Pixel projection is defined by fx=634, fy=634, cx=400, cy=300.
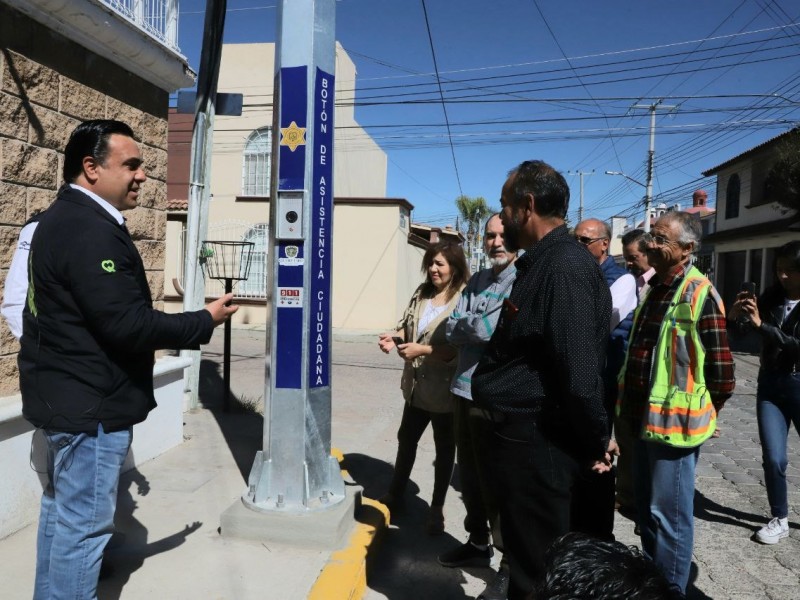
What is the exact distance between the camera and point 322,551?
3.31 meters

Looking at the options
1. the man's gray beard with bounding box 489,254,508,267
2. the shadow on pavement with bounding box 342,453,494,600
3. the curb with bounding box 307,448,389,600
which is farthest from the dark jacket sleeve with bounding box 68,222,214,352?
the shadow on pavement with bounding box 342,453,494,600

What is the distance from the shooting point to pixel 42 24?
3596mm

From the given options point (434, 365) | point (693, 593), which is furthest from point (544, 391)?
point (693, 593)

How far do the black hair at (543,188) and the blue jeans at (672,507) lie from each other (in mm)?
1198

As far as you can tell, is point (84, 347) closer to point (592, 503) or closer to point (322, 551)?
point (322, 551)

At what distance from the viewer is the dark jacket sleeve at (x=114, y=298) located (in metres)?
2.06

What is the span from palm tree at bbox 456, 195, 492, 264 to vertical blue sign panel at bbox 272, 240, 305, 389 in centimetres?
5052

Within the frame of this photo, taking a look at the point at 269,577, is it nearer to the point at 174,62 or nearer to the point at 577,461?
the point at 577,461

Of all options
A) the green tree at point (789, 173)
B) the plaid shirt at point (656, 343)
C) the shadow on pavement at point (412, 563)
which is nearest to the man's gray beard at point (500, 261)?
the plaid shirt at point (656, 343)

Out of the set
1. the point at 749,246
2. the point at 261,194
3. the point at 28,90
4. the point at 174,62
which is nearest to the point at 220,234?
the point at 261,194

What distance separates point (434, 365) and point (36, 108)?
2.73 meters

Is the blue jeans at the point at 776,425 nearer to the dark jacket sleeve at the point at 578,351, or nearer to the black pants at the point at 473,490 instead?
the black pants at the point at 473,490

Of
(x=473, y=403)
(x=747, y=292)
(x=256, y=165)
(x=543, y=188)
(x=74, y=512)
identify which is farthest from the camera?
(x=256, y=165)

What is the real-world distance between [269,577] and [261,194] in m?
→ 17.5
